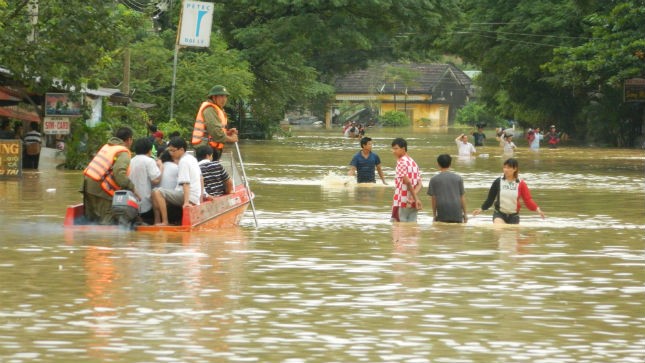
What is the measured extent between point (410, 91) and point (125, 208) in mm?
132614

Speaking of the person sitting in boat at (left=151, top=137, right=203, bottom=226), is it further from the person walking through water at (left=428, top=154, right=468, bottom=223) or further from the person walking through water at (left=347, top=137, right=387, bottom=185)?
the person walking through water at (left=347, top=137, right=387, bottom=185)

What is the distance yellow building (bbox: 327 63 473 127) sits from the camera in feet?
484

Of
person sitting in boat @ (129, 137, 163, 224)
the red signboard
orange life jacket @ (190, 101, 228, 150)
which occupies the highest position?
orange life jacket @ (190, 101, 228, 150)

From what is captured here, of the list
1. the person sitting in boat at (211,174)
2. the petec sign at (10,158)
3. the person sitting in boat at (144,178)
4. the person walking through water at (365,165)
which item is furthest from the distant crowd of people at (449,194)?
the petec sign at (10,158)

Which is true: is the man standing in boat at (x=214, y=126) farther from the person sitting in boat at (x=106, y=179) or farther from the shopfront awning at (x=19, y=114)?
the shopfront awning at (x=19, y=114)

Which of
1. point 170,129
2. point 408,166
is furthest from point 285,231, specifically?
point 170,129

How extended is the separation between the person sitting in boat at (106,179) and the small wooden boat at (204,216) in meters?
0.23

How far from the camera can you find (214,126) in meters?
20.7

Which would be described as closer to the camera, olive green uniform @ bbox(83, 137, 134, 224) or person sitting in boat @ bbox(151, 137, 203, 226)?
person sitting in boat @ bbox(151, 137, 203, 226)

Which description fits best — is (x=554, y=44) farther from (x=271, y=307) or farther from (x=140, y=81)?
(x=271, y=307)

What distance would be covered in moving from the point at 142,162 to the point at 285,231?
210 centimetres

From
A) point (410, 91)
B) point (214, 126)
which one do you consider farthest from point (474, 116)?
point (214, 126)

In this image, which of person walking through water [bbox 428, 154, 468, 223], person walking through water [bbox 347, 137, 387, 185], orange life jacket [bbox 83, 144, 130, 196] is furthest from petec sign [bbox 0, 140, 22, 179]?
person walking through water [bbox 428, 154, 468, 223]

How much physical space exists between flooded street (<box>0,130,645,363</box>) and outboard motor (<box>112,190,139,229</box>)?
448mm
